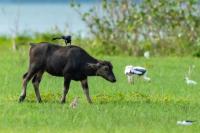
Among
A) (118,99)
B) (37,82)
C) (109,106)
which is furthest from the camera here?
(118,99)

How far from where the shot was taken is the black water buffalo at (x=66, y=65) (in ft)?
41.0

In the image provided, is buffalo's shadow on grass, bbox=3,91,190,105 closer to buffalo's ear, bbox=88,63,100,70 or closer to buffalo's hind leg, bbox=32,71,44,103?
buffalo's hind leg, bbox=32,71,44,103

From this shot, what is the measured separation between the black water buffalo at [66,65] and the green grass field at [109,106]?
35 centimetres

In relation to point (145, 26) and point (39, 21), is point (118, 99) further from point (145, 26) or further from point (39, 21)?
point (39, 21)

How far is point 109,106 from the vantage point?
12234 millimetres

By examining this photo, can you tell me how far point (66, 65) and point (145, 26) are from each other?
965 cm

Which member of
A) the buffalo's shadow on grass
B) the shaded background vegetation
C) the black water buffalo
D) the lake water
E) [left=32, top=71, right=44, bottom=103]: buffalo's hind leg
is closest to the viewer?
the black water buffalo

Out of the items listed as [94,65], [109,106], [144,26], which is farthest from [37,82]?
[144,26]

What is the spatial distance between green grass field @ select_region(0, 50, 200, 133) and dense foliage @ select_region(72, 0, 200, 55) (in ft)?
13.8

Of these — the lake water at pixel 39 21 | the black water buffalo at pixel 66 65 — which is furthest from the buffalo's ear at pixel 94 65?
the lake water at pixel 39 21

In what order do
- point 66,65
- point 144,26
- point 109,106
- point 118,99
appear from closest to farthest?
point 109,106 → point 66,65 → point 118,99 → point 144,26

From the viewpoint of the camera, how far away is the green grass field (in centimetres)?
1068

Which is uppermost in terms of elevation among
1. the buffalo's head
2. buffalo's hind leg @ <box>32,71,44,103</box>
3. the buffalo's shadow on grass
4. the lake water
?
the buffalo's head

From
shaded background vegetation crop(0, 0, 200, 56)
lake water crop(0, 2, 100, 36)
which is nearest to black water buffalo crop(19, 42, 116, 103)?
lake water crop(0, 2, 100, 36)
